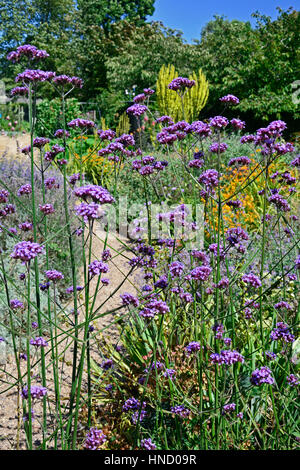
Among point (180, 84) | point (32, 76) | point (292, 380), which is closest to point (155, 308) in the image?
point (292, 380)

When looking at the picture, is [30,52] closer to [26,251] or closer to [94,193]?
[94,193]

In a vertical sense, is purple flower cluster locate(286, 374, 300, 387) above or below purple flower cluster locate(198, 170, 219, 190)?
below

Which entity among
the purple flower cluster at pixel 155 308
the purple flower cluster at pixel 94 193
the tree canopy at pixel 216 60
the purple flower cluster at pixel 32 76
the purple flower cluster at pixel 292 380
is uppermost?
the tree canopy at pixel 216 60

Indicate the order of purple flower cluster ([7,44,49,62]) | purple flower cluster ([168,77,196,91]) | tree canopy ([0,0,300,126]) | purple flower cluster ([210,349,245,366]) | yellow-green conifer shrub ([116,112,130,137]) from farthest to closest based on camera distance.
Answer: tree canopy ([0,0,300,126]) → yellow-green conifer shrub ([116,112,130,137]) → purple flower cluster ([168,77,196,91]) → purple flower cluster ([7,44,49,62]) → purple flower cluster ([210,349,245,366])

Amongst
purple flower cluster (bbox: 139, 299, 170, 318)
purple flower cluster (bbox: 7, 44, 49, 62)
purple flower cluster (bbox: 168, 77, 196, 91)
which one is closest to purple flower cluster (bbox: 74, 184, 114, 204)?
purple flower cluster (bbox: 139, 299, 170, 318)

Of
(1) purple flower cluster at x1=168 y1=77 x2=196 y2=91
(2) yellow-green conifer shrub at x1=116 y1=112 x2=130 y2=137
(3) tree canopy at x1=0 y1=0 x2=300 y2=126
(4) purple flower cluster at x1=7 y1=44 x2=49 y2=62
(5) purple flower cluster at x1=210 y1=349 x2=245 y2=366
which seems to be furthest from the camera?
(3) tree canopy at x1=0 y1=0 x2=300 y2=126

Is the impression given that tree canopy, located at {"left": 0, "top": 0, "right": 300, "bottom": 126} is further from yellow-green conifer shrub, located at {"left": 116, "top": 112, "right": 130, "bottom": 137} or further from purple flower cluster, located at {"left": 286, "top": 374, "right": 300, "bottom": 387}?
purple flower cluster, located at {"left": 286, "top": 374, "right": 300, "bottom": 387}

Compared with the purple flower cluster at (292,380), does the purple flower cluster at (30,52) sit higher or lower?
higher

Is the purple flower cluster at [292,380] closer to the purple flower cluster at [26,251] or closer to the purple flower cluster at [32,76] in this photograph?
the purple flower cluster at [26,251]

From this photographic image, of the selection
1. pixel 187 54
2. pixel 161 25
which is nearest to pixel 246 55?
pixel 187 54

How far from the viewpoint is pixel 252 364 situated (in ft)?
7.99

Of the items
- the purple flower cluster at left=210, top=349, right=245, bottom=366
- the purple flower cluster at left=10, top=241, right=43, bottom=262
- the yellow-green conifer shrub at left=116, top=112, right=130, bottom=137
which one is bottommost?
the purple flower cluster at left=210, top=349, right=245, bottom=366

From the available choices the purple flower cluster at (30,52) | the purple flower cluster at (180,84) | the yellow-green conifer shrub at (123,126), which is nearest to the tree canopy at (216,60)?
the yellow-green conifer shrub at (123,126)

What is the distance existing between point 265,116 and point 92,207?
14921 millimetres
